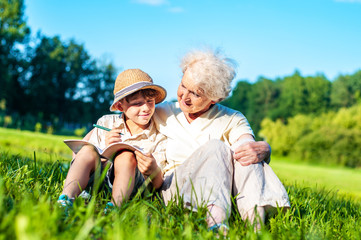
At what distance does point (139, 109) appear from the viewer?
329 centimetres

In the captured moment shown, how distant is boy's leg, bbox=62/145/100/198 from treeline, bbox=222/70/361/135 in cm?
5229

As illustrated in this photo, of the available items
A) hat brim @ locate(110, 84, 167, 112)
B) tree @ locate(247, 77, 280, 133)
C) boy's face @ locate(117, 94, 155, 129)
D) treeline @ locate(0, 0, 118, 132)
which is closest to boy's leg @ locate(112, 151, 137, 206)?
boy's face @ locate(117, 94, 155, 129)

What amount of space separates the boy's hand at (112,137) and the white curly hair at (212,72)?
0.80 meters

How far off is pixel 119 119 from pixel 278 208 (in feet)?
5.36

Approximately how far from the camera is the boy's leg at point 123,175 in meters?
2.64

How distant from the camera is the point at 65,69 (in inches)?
1647

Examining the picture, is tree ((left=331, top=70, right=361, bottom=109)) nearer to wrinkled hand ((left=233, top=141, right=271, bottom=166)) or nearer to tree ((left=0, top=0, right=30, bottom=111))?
tree ((left=0, top=0, right=30, bottom=111))

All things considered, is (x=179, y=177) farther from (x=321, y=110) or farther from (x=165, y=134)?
(x=321, y=110)

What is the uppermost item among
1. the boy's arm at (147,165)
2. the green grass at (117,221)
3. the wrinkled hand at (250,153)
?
the wrinkled hand at (250,153)

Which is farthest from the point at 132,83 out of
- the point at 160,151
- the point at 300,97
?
the point at 300,97

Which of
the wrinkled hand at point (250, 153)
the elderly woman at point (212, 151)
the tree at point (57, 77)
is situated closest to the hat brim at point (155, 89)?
the elderly woman at point (212, 151)

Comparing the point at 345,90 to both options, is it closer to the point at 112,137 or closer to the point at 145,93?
the point at 145,93

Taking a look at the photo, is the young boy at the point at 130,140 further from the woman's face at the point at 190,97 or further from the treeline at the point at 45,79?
the treeline at the point at 45,79

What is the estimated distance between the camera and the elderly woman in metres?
2.62
